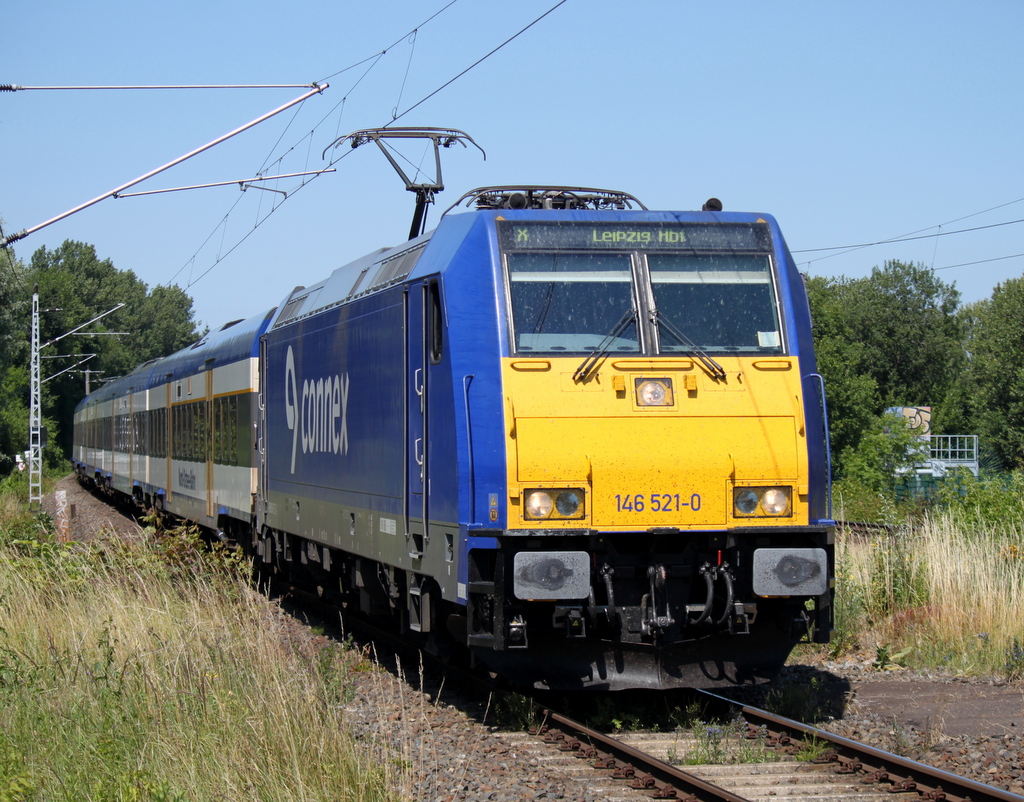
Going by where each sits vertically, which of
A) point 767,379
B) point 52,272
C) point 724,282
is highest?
point 52,272

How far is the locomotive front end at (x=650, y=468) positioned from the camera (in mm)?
7336

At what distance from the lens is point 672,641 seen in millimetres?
7508

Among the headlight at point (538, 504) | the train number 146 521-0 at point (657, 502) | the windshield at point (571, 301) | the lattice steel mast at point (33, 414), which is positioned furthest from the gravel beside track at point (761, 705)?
the lattice steel mast at point (33, 414)

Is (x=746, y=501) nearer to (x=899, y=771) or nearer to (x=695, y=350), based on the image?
(x=695, y=350)

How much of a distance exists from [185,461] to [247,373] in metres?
6.33

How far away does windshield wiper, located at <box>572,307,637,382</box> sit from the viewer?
7586mm

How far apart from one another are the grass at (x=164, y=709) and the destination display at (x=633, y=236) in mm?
3166

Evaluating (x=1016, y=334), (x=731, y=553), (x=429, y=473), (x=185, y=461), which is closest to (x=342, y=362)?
(x=429, y=473)

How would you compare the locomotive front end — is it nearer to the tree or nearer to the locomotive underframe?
the locomotive underframe

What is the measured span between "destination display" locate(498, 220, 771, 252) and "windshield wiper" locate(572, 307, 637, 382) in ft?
1.71

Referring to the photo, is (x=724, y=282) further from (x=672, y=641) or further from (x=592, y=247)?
(x=672, y=641)

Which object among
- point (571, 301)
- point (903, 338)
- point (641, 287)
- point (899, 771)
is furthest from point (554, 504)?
point (903, 338)

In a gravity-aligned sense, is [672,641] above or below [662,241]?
below

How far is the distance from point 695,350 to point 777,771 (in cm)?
269
